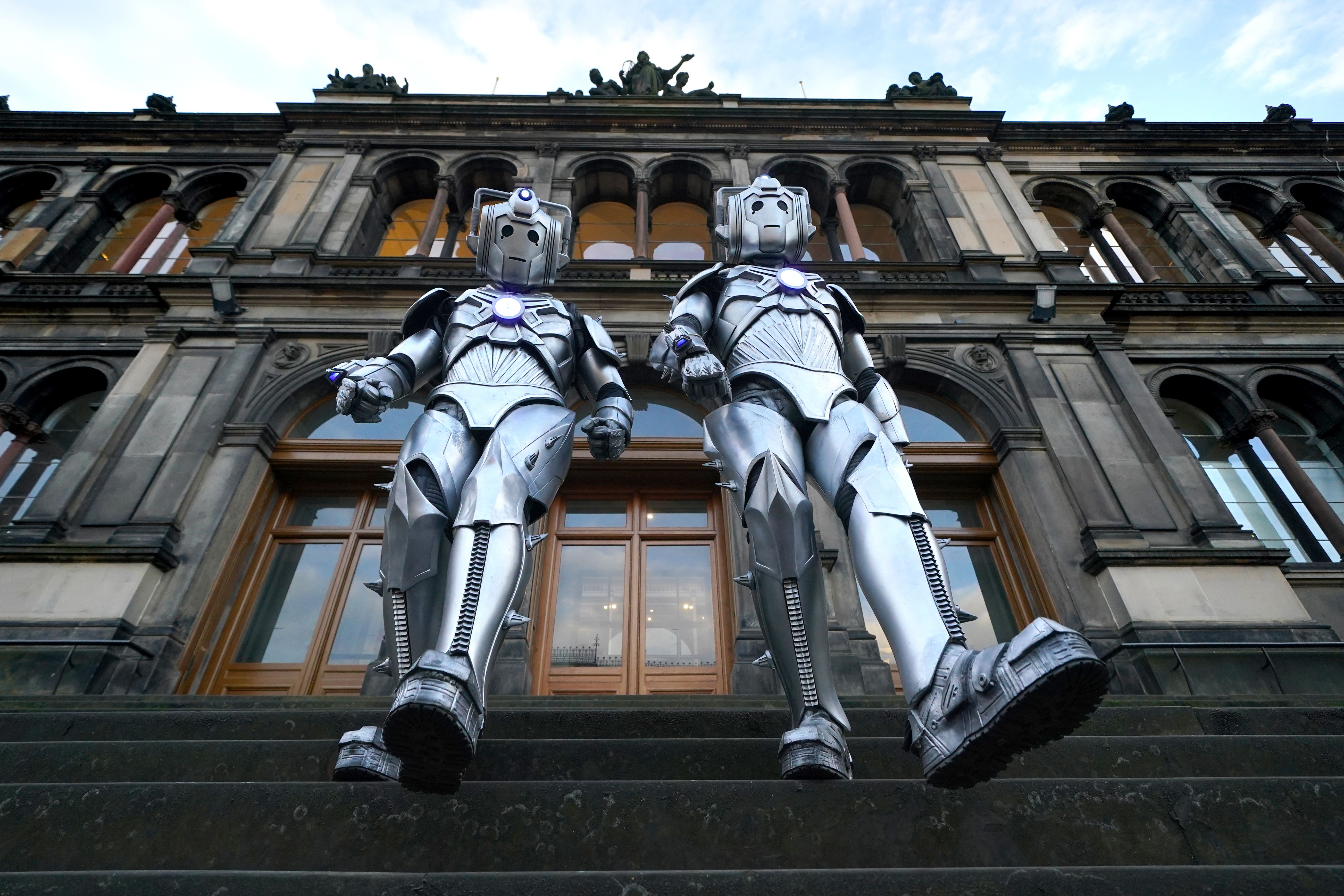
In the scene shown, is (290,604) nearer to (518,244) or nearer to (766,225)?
(518,244)

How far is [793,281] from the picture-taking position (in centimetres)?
446

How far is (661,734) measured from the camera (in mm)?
3922

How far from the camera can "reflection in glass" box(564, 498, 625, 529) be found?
29.9ft

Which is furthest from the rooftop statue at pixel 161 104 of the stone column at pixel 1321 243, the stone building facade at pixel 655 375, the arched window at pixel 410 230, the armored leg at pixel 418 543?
the stone column at pixel 1321 243

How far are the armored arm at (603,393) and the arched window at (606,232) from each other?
856 cm

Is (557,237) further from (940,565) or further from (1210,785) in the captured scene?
(1210,785)

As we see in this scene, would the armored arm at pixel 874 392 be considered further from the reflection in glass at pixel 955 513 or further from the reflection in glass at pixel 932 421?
the reflection in glass at pixel 932 421

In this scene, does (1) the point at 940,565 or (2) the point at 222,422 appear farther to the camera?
(2) the point at 222,422

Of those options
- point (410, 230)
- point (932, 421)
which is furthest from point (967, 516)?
point (410, 230)

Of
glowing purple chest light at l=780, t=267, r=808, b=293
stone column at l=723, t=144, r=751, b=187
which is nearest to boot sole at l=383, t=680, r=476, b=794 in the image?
glowing purple chest light at l=780, t=267, r=808, b=293

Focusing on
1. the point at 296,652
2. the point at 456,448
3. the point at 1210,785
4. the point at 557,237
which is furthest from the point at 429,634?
the point at 296,652

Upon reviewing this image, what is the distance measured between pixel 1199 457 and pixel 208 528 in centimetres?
1302

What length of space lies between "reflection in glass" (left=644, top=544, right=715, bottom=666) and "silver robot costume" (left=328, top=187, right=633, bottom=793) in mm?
4075

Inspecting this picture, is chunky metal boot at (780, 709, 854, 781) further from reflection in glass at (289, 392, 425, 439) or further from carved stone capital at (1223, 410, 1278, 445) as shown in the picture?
carved stone capital at (1223, 410, 1278, 445)
